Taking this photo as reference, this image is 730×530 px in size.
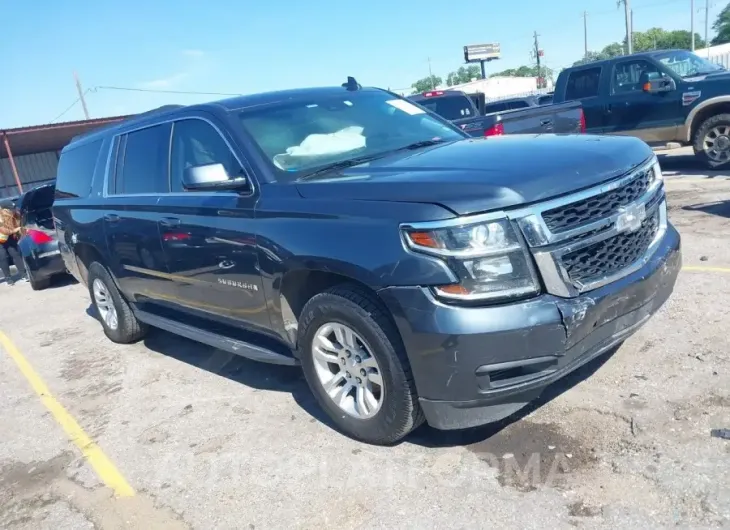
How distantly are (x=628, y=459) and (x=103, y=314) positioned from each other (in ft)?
17.0

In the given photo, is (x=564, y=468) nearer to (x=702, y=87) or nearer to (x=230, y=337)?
(x=230, y=337)

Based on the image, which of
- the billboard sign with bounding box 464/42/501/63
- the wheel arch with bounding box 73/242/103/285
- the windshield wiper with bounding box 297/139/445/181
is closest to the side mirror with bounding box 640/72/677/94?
the windshield wiper with bounding box 297/139/445/181

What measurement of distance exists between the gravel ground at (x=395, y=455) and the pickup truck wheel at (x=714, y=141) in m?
6.05

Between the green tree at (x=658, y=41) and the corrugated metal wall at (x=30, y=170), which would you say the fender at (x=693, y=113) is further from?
the green tree at (x=658, y=41)

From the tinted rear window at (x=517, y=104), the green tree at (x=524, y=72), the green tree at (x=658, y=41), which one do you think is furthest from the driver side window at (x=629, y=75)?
the green tree at (x=524, y=72)

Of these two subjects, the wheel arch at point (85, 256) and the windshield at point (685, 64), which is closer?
the wheel arch at point (85, 256)

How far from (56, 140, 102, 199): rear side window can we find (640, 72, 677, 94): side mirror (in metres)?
8.93

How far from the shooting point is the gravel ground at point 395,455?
299 cm

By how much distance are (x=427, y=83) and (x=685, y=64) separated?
11795cm

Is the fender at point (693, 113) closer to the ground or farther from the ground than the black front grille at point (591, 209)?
closer to the ground

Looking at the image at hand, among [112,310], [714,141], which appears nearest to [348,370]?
[112,310]

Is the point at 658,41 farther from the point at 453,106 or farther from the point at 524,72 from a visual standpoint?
the point at 453,106

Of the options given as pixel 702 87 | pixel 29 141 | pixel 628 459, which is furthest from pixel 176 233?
pixel 29 141

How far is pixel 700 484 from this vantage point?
2896 mm
